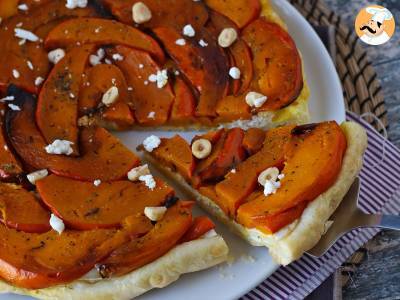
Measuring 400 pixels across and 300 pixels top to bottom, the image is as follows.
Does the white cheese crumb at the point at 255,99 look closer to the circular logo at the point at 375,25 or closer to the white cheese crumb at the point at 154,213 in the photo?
the white cheese crumb at the point at 154,213

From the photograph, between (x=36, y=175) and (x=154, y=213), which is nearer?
(x=154, y=213)

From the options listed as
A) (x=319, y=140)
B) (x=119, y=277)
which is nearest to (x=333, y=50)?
(x=319, y=140)

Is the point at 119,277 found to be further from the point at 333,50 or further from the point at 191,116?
the point at 333,50

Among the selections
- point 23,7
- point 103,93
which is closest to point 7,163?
point 103,93

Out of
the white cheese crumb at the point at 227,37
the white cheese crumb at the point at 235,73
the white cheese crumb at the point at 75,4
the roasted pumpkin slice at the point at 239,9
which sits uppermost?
the roasted pumpkin slice at the point at 239,9

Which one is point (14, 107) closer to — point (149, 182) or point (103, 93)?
point (103, 93)

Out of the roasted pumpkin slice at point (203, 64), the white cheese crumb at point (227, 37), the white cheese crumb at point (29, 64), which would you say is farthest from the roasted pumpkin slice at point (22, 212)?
the white cheese crumb at point (227, 37)

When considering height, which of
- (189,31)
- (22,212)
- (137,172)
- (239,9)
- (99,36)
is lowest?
(22,212)

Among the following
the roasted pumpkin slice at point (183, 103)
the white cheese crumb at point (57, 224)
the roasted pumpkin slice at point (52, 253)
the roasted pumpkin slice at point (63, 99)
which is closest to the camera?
the roasted pumpkin slice at point (52, 253)
